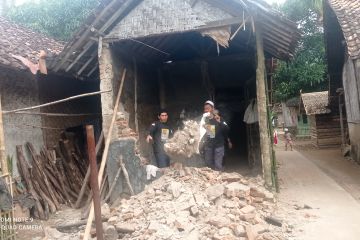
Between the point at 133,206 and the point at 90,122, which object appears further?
the point at 90,122

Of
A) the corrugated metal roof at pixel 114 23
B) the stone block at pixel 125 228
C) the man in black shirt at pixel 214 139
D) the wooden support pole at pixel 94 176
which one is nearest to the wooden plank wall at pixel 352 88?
the corrugated metal roof at pixel 114 23

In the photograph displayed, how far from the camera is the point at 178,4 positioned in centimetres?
740

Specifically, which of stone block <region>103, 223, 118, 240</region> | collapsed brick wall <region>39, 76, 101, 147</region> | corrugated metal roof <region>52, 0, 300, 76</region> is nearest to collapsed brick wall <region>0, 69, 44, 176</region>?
collapsed brick wall <region>39, 76, 101, 147</region>

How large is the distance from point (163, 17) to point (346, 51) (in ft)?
28.9

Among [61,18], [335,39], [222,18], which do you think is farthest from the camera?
[61,18]

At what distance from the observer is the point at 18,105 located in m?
8.26

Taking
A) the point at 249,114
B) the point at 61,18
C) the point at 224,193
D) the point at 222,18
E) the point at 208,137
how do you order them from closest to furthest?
the point at 224,193 < the point at 222,18 < the point at 208,137 < the point at 249,114 < the point at 61,18

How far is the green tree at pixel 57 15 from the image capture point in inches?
614

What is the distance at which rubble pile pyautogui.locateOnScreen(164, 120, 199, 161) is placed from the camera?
303 inches

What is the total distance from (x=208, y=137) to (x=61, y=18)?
423 inches

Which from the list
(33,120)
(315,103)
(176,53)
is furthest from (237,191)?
(315,103)

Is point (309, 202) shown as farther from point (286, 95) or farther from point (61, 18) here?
point (286, 95)

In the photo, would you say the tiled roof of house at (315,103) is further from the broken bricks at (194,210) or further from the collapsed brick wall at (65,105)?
the broken bricks at (194,210)

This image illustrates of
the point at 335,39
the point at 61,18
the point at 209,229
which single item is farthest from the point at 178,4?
the point at 61,18
